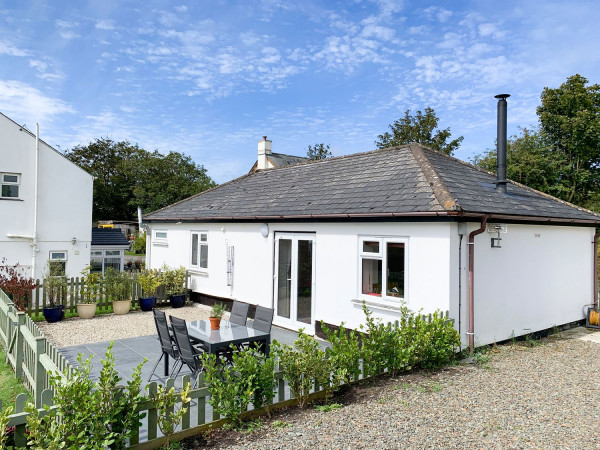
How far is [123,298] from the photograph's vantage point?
12.7 m

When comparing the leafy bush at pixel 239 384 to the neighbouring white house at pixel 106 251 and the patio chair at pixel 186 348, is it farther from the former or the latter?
the neighbouring white house at pixel 106 251

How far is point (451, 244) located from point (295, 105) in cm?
1921

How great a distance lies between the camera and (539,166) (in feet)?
79.4

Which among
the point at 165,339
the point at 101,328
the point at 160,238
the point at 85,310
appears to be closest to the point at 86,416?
the point at 165,339

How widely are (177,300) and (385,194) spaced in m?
8.20

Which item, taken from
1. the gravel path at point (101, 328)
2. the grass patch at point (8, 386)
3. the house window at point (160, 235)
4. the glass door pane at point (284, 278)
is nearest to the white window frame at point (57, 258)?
the house window at point (160, 235)

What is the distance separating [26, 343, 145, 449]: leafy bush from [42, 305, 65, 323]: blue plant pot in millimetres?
8346

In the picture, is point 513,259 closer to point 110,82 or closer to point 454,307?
point 454,307

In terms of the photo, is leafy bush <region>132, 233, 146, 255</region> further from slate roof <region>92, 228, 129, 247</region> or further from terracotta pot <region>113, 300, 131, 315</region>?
terracotta pot <region>113, 300, 131, 315</region>

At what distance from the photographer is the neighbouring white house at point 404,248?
7.82m

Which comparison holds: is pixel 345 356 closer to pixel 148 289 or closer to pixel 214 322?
pixel 214 322

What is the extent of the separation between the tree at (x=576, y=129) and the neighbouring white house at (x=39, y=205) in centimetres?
2570

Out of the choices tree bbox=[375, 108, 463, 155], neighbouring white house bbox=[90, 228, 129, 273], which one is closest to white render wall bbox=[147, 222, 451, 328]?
neighbouring white house bbox=[90, 228, 129, 273]

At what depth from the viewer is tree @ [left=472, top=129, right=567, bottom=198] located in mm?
23984
